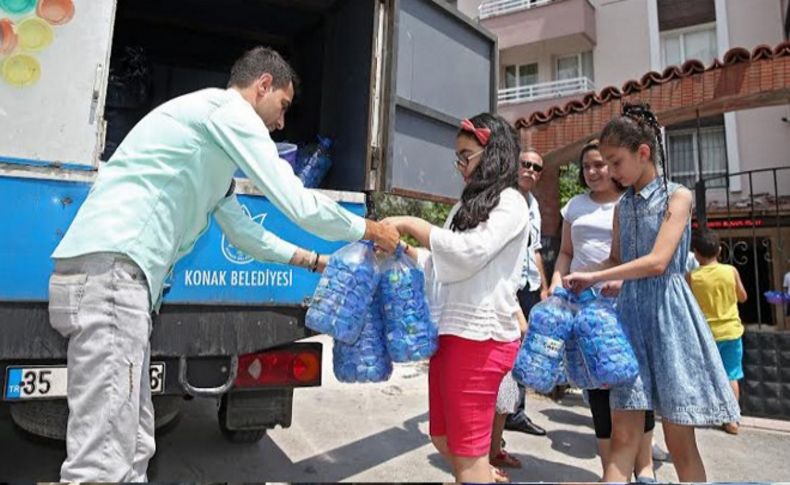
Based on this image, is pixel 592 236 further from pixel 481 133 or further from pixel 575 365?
A: pixel 481 133

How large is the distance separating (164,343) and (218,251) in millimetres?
442

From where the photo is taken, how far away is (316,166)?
12.3ft

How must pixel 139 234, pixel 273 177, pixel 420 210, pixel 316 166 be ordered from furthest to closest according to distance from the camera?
pixel 420 210, pixel 316 166, pixel 273 177, pixel 139 234

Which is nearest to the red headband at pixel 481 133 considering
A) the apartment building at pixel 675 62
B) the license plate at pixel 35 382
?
the license plate at pixel 35 382

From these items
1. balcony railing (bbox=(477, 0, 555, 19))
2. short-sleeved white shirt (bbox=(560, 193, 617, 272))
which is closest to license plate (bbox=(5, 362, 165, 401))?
short-sleeved white shirt (bbox=(560, 193, 617, 272))

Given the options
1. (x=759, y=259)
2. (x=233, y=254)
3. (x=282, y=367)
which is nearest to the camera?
(x=233, y=254)

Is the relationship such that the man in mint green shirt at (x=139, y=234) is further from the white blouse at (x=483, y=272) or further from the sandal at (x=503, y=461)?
the sandal at (x=503, y=461)

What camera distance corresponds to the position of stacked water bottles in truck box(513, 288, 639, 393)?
193 centimetres

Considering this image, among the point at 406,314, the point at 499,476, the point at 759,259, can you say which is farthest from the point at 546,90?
the point at 406,314

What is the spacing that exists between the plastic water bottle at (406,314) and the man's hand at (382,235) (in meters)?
0.06

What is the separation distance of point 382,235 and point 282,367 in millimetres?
1047

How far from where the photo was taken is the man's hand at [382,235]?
1.93 metres

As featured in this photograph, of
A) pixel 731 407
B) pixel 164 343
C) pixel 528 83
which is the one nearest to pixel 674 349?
pixel 731 407

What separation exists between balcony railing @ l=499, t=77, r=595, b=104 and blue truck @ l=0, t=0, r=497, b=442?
11.6 m
